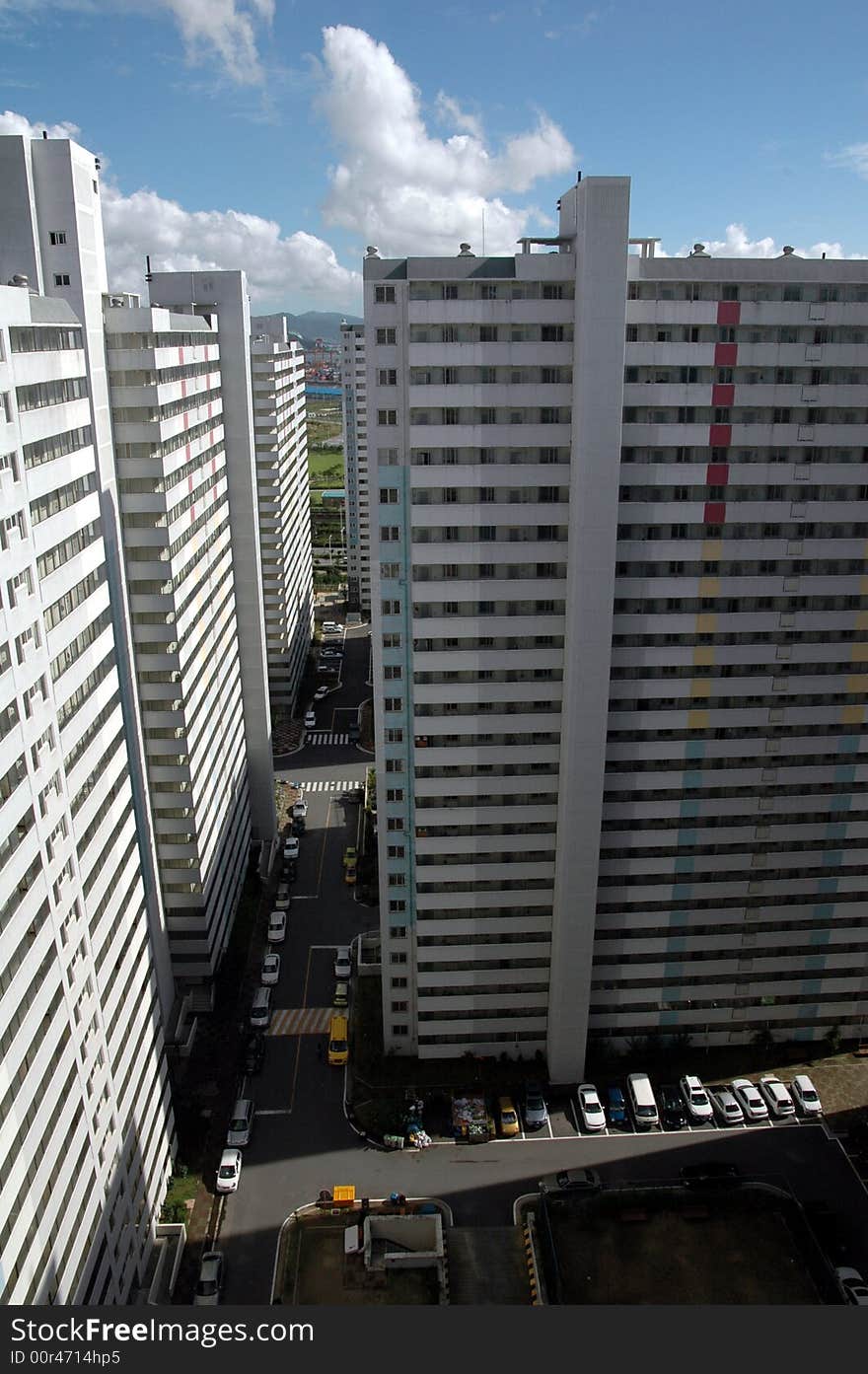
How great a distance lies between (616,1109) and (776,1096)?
34.0 feet

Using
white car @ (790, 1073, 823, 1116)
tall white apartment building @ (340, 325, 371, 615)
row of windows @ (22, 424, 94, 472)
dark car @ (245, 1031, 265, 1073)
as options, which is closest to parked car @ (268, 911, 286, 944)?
dark car @ (245, 1031, 265, 1073)

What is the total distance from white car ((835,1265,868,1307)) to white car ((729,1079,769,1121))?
10.1 meters

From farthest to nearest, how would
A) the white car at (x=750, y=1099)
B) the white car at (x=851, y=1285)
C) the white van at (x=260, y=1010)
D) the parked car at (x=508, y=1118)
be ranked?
the white van at (x=260, y=1010), the white car at (x=750, y=1099), the parked car at (x=508, y=1118), the white car at (x=851, y=1285)

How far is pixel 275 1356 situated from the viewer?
16547 millimetres

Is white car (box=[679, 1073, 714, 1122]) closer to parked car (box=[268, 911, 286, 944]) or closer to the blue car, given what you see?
the blue car

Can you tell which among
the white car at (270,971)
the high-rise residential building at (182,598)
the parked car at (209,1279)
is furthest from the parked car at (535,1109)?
the high-rise residential building at (182,598)

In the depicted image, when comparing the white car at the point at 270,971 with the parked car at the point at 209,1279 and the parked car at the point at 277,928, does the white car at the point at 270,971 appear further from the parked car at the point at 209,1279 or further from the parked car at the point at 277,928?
the parked car at the point at 209,1279

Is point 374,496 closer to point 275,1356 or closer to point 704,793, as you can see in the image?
point 704,793

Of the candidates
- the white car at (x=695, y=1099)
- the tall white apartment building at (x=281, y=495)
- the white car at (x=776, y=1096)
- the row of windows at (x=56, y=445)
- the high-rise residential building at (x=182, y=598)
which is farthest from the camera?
the tall white apartment building at (x=281, y=495)

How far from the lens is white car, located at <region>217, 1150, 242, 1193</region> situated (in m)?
56.0

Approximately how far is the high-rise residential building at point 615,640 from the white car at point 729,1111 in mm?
4929

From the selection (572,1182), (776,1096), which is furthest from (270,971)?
(776,1096)

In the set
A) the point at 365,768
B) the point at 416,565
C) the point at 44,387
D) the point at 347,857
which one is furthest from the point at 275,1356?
the point at 365,768

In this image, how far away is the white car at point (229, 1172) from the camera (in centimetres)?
5603
